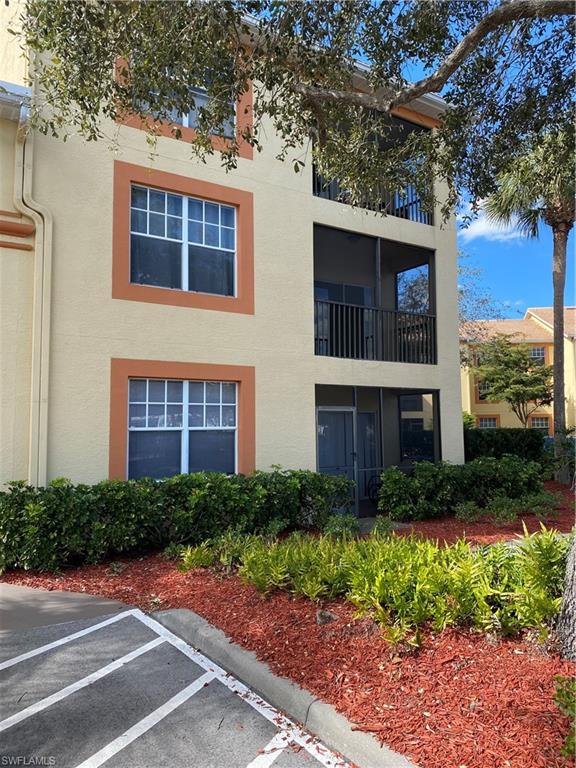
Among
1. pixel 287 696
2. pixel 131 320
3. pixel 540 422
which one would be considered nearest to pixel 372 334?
pixel 131 320

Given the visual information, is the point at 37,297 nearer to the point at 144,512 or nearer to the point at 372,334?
the point at 144,512

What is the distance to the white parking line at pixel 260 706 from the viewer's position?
3.19 metres

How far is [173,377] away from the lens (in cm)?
884

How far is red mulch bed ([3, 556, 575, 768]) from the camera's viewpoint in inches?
116

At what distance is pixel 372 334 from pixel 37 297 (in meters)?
6.65

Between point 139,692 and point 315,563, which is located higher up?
point 315,563

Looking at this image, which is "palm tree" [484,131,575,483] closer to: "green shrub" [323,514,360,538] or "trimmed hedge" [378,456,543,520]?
"trimmed hedge" [378,456,543,520]

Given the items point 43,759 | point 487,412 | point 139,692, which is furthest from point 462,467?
point 487,412

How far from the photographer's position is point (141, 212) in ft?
29.2

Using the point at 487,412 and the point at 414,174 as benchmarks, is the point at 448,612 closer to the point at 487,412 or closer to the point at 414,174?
the point at 414,174

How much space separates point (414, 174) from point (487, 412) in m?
30.5

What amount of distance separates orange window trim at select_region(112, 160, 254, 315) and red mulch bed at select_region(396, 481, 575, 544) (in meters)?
4.99

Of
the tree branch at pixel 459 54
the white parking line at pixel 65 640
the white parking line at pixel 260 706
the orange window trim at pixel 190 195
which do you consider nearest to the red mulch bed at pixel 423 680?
the white parking line at pixel 260 706

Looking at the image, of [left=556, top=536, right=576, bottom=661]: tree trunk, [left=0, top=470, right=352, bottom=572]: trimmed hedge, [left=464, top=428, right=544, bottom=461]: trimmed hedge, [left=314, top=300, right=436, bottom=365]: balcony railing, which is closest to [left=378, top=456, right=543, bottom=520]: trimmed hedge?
[left=0, top=470, right=352, bottom=572]: trimmed hedge
